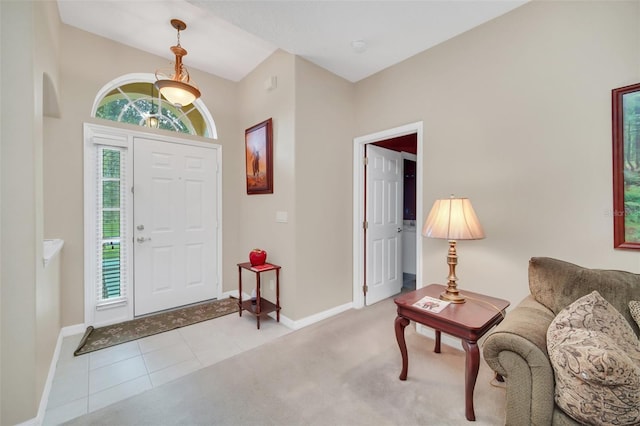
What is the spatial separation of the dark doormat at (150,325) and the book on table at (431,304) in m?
2.26

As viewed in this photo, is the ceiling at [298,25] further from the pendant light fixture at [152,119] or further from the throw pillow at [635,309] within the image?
the throw pillow at [635,309]

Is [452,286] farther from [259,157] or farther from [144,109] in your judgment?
[144,109]

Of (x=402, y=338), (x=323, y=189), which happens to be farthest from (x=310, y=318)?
(x=323, y=189)

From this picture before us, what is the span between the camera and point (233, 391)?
181 cm

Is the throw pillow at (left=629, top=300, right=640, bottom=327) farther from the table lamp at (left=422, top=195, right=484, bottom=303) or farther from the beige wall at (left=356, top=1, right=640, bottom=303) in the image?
the table lamp at (left=422, top=195, right=484, bottom=303)

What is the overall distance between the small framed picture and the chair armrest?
2.45 metres

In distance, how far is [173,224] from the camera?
3.20 meters

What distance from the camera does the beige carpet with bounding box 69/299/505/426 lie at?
158cm

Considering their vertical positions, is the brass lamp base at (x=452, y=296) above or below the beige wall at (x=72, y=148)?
below

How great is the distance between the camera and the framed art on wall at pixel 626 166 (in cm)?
158

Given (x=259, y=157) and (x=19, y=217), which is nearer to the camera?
(x=19, y=217)

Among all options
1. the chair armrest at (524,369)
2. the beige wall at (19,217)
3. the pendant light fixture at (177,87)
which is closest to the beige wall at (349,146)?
the beige wall at (19,217)

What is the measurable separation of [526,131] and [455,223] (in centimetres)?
95

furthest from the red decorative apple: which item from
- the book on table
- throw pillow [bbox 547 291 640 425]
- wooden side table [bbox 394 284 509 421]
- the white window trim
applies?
throw pillow [bbox 547 291 640 425]
